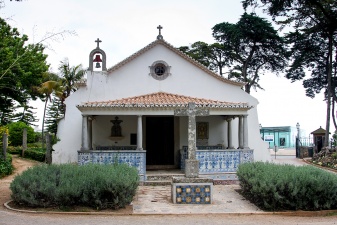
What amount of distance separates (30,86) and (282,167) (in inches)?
726

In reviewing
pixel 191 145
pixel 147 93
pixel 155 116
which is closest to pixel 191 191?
pixel 191 145

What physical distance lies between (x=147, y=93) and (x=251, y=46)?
25048 mm

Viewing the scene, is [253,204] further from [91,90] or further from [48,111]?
[48,111]

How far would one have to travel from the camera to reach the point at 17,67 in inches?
874

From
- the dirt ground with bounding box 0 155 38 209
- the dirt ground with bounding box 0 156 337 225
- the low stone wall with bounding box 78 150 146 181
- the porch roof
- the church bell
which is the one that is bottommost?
the dirt ground with bounding box 0 156 337 225

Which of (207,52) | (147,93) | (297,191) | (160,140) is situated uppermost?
(207,52)

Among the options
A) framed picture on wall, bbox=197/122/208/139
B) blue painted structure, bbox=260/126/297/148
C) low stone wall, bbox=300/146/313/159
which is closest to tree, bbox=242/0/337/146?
low stone wall, bbox=300/146/313/159

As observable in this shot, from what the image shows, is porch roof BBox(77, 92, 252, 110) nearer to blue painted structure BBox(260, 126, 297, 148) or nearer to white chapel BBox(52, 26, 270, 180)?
white chapel BBox(52, 26, 270, 180)

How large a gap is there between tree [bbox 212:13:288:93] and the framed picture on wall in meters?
22.2

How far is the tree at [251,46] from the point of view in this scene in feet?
130

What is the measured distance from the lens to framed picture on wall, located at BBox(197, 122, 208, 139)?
59.5 ft

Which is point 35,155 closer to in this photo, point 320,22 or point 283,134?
point 320,22

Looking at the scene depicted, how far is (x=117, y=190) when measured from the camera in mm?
9875

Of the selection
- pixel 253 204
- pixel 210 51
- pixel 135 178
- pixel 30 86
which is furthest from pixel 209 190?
pixel 210 51
